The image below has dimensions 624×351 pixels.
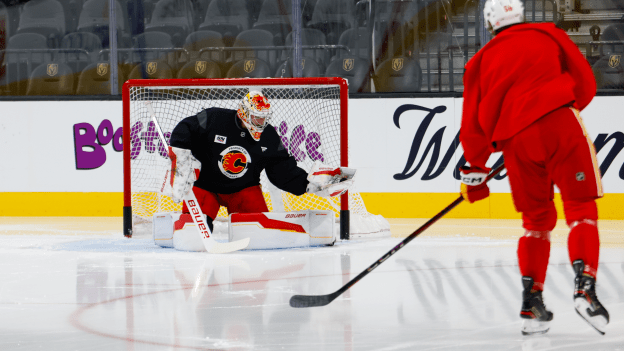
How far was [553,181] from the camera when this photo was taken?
1788mm

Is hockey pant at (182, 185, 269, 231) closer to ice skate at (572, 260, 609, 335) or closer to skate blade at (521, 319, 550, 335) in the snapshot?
skate blade at (521, 319, 550, 335)

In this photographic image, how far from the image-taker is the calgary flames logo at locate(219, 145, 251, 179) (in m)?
3.88

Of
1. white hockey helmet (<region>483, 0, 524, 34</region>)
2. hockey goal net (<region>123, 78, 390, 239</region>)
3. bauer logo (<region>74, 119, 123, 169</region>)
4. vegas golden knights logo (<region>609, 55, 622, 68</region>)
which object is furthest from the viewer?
bauer logo (<region>74, 119, 123, 169</region>)

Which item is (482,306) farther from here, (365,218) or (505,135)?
(365,218)

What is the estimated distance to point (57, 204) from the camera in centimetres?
573

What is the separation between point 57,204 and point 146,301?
381 centimetres

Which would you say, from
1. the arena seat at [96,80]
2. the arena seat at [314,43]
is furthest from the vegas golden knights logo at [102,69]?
the arena seat at [314,43]

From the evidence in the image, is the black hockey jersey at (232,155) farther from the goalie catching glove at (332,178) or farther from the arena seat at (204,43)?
the arena seat at (204,43)

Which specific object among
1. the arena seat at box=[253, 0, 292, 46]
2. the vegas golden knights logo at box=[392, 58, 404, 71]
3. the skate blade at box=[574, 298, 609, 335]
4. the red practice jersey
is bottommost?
the skate blade at box=[574, 298, 609, 335]

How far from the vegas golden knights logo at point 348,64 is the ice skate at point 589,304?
4.38 metres

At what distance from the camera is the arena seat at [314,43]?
5.84 m

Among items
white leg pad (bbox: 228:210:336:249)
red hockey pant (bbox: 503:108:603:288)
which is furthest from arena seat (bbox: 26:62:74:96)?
red hockey pant (bbox: 503:108:603:288)

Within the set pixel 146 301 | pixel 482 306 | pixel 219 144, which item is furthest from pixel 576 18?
pixel 146 301

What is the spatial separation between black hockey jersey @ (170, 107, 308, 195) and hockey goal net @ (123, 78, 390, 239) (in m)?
0.31
